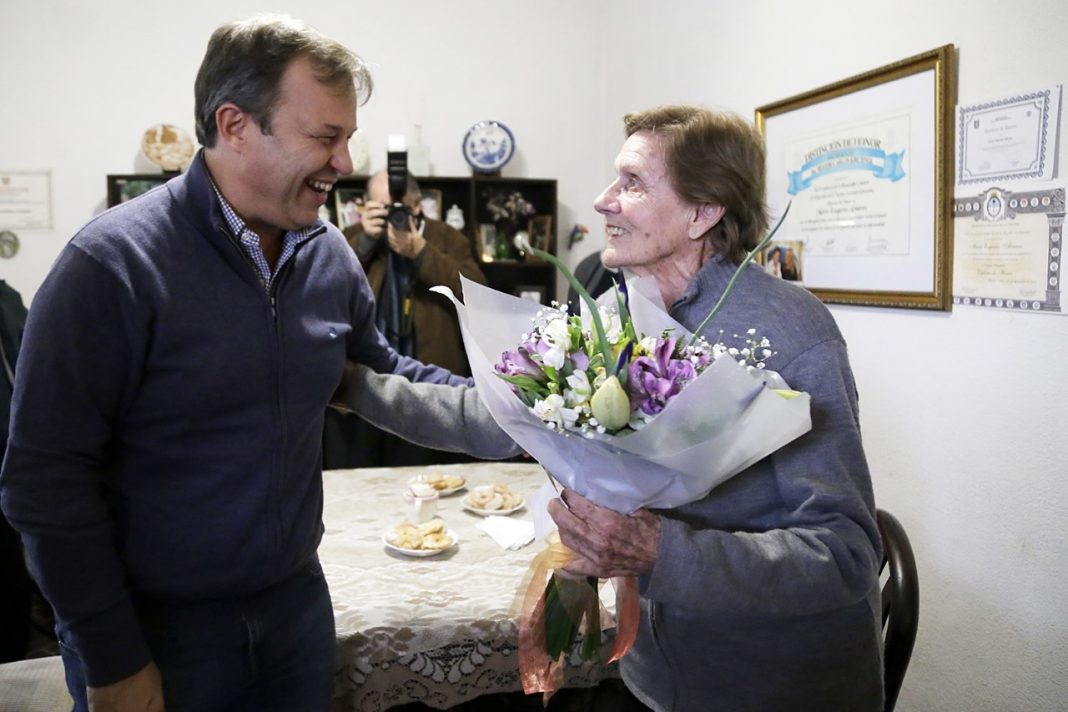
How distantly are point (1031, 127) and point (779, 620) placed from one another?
4.43ft

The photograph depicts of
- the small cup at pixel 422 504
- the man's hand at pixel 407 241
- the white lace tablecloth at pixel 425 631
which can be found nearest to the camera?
the white lace tablecloth at pixel 425 631

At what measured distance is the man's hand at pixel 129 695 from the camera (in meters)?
1.14

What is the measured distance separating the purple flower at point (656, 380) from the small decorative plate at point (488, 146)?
354 cm

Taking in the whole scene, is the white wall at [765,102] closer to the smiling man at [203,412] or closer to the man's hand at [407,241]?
the man's hand at [407,241]

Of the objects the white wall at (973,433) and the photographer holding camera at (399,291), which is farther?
the photographer holding camera at (399,291)

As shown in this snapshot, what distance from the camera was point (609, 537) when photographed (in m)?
1.04

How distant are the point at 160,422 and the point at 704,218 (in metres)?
0.92

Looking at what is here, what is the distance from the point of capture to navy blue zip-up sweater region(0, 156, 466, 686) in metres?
1.10

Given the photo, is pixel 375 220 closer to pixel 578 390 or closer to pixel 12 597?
pixel 12 597

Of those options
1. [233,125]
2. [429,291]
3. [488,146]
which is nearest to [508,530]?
[233,125]

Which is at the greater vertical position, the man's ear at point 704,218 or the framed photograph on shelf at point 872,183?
the framed photograph on shelf at point 872,183

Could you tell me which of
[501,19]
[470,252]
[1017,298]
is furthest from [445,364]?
A: [1017,298]

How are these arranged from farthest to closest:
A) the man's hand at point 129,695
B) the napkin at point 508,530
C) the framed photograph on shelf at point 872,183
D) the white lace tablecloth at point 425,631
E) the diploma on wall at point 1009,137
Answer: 1. the framed photograph on shelf at point 872,183
2. the napkin at point 508,530
3. the diploma on wall at point 1009,137
4. the white lace tablecloth at point 425,631
5. the man's hand at point 129,695

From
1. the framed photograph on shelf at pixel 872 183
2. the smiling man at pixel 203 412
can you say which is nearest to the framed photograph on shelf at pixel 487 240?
the framed photograph on shelf at pixel 872 183
